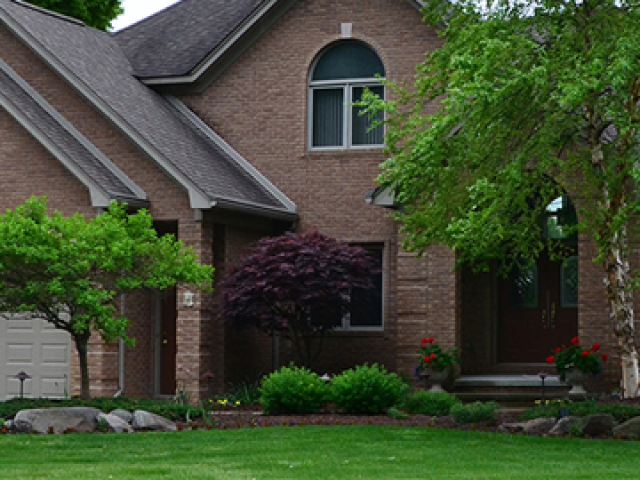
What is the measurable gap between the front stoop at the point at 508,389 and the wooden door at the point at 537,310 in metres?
2.11

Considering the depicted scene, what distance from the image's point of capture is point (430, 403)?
17.5m

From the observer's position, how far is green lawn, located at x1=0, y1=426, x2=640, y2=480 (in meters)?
11.8

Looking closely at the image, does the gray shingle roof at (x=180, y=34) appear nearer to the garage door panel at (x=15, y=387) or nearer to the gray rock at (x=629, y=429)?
the garage door panel at (x=15, y=387)

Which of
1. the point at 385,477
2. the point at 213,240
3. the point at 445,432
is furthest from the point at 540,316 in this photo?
the point at 385,477

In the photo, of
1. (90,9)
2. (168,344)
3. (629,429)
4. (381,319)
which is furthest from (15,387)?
(90,9)

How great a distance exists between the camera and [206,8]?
2527 cm

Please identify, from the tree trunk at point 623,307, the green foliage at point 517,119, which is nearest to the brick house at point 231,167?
the tree trunk at point 623,307

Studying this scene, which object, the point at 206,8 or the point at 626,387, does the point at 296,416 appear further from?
the point at 206,8

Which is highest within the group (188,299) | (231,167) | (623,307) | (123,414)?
(231,167)

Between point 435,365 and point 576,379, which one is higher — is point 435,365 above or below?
above

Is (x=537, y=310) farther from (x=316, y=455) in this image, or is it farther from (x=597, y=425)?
(x=316, y=455)

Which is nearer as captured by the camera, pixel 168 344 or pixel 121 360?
pixel 121 360

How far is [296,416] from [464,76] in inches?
219

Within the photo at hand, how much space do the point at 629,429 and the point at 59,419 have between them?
23.1 feet
